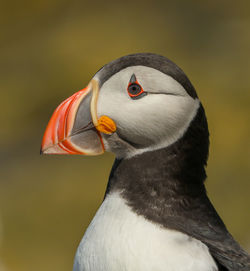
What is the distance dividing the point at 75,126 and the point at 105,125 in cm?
14

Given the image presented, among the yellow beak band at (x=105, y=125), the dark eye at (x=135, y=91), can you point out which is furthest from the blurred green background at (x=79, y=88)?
the dark eye at (x=135, y=91)

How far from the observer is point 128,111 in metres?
2.46

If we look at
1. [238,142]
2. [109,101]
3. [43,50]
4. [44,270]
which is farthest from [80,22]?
[109,101]

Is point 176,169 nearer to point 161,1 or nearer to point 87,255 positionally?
point 87,255

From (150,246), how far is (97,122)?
593 millimetres

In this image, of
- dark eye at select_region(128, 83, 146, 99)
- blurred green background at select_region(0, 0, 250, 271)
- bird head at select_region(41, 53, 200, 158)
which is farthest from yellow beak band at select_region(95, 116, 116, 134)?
blurred green background at select_region(0, 0, 250, 271)

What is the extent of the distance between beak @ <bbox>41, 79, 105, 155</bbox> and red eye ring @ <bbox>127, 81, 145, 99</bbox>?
0.55 ft

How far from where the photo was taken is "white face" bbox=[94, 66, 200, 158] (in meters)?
2.42

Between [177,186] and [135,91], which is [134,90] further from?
[177,186]

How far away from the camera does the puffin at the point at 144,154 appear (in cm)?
234

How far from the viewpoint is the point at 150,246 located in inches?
90.0

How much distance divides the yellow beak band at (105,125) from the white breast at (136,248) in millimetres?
327

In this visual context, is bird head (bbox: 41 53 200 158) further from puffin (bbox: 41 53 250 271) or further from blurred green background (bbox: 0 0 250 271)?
blurred green background (bbox: 0 0 250 271)

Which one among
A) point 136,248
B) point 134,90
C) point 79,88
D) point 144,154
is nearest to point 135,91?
point 134,90
